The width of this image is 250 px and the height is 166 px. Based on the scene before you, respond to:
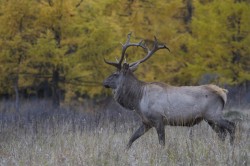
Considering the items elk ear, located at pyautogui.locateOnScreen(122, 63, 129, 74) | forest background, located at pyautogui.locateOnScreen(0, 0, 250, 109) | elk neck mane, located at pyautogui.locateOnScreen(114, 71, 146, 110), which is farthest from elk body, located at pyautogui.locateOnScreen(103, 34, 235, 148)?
forest background, located at pyautogui.locateOnScreen(0, 0, 250, 109)

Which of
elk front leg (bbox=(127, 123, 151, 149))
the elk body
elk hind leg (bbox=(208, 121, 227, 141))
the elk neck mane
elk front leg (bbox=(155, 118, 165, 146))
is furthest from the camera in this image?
the elk neck mane

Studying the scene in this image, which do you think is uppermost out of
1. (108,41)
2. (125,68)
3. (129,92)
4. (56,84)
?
(108,41)

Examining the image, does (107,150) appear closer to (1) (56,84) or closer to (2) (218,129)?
(2) (218,129)

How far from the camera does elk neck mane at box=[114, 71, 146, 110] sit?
9.09 metres

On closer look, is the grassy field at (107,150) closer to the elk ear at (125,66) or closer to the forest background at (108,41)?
the elk ear at (125,66)

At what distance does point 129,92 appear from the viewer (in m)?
9.22

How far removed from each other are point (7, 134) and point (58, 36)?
7.09 m

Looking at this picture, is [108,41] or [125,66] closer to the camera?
[125,66]

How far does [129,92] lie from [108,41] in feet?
20.7

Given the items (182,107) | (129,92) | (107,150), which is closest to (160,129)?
(182,107)

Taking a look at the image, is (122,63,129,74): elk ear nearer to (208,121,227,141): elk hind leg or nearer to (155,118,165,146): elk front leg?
(155,118,165,146): elk front leg

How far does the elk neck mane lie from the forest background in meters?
5.55

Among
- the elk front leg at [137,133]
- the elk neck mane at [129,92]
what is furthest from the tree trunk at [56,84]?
the elk front leg at [137,133]

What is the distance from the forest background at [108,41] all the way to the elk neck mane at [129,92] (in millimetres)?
5552
